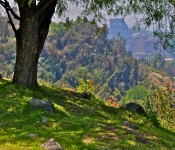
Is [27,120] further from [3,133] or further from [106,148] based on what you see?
[106,148]

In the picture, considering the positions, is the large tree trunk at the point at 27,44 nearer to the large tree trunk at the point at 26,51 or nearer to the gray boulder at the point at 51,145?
the large tree trunk at the point at 26,51

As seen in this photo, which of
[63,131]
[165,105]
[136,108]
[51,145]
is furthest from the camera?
[165,105]

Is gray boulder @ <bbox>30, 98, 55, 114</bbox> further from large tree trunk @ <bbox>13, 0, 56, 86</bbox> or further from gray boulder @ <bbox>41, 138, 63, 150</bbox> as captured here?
large tree trunk @ <bbox>13, 0, 56, 86</bbox>

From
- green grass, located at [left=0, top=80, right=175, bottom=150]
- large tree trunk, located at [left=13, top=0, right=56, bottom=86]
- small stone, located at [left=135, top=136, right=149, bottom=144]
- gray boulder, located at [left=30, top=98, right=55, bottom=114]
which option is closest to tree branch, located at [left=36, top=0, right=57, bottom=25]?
large tree trunk, located at [left=13, top=0, right=56, bottom=86]

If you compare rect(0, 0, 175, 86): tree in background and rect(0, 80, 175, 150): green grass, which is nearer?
rect(0, 80, 175, 150): green grass

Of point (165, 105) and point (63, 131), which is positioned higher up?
point (63, 131)

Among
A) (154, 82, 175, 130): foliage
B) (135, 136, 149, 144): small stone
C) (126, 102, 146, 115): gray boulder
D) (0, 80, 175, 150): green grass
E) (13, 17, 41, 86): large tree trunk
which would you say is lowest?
(154, 82, 175, 130): foliage

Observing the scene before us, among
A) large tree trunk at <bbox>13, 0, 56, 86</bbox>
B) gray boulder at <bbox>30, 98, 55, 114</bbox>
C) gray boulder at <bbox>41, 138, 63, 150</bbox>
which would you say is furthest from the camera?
large tree trunk at <bbox>13, 0, 56, 86</bbox>

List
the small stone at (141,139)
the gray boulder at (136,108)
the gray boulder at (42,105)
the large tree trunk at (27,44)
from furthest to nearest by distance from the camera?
the gray boulder at (136,108) < the large tree trunk at (27,44) < the gray boulder at (42,105) < the small stone at (141,139)

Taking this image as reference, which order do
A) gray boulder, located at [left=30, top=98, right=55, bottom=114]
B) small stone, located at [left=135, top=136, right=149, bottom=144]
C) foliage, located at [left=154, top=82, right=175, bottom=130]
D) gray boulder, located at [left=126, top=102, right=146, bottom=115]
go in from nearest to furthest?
small stone, located at [left=135, top=136, right=149, bottom=144]
gray boulder, located at [left=30, top=98, right=55, bottom=114]
gray boulder, located at [left=126, top=102, right=146, bottom=115]
foliage, located at [left=154, top=82, right=175, bottom=130]

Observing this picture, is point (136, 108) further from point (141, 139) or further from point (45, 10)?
point (141, 139)

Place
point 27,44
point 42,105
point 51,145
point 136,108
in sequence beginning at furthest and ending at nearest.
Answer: point 136,108 → point 27,44 → point 42,105 → point 51,145

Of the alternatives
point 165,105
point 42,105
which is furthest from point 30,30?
point 165,105

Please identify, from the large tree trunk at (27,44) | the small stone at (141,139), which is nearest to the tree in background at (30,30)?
the large tree trunk at (27,44)
